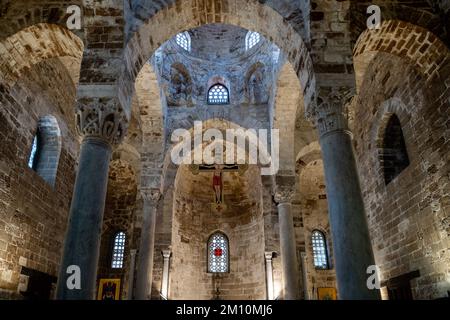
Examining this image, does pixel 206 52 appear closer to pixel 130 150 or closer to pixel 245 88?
pixel 245 88

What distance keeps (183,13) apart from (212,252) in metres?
11.7

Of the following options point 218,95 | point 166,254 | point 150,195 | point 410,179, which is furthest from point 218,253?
point 410,179

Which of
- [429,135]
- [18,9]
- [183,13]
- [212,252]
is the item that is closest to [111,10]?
[183,13]

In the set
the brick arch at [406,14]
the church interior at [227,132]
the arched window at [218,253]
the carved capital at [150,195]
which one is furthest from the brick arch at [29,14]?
the arched window at [218,253]

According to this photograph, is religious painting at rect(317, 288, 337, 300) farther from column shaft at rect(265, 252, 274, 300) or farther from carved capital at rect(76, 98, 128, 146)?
carved capital at rect(76, 98, 128, 146)

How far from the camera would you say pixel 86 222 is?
5.29 meters

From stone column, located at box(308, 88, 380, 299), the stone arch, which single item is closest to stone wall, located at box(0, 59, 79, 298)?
the stone arch

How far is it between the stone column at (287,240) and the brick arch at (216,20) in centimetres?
552

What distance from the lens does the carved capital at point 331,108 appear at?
595 centimetres

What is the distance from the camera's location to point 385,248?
29.6 feet

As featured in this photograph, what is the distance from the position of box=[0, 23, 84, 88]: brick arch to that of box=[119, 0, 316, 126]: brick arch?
4.17ft

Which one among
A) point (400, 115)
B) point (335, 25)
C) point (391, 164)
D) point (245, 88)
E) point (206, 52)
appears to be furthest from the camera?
point (206, 52)

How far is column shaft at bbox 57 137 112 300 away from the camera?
4.98 meters

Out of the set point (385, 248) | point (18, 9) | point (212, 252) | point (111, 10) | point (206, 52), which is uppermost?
point (206, 52)
